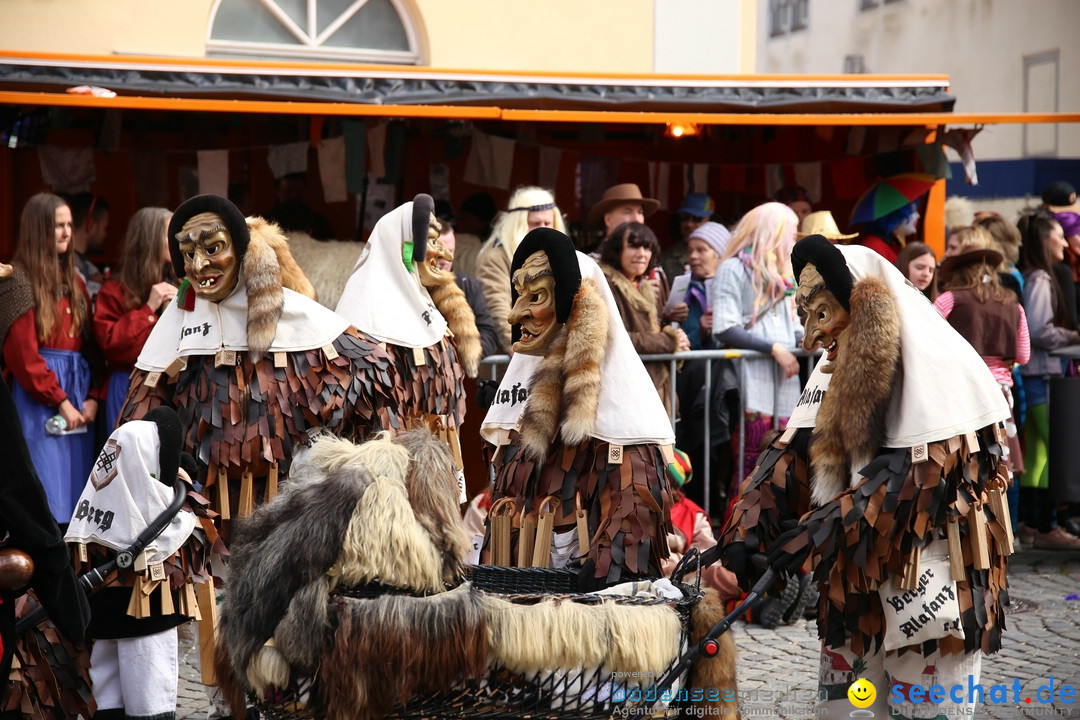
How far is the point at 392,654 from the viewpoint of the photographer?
304cm

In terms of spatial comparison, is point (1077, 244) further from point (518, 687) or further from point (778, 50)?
point (778, 50)

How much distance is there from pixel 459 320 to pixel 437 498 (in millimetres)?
3284

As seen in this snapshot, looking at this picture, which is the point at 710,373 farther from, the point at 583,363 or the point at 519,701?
the point at 519,701

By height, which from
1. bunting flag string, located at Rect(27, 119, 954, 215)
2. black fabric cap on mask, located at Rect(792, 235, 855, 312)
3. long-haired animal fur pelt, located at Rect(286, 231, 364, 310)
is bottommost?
black fabric cap on mask, located at Rect(792, 235, 855, 312)

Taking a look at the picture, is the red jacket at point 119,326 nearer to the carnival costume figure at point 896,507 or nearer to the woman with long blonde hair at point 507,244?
the woman with long blonde hair at point 507,244

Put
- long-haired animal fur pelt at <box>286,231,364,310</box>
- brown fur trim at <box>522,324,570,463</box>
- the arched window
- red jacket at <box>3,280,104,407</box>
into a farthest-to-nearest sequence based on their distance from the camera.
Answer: the arched window < long-haired animal fur pelt at <box>286,231,364,310</box> < red jacket at <box>3,280,104,407</box> < brown fur trim at <box>522,324,570,463</box>

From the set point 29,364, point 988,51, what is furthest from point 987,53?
point 29,364

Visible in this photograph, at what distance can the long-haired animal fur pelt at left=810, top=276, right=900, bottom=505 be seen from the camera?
378cm

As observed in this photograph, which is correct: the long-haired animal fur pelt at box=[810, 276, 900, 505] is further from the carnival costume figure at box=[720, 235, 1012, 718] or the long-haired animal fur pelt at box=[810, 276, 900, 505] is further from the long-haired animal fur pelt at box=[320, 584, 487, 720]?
the long-haired animal fur pelt at box=[320, 584, 487, 720]

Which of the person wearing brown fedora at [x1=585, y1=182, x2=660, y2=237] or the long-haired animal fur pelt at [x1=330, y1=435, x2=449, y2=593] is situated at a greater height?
the person wearing brown fedora at [x1=585, y1=182, x2=660, y2=237]

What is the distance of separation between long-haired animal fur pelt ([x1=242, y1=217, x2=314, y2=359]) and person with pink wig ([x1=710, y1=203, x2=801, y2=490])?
10.4 ft

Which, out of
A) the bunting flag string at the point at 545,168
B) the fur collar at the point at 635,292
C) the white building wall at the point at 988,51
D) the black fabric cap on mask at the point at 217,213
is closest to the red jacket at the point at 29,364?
the black fabric cap on mask at the point at 217,213

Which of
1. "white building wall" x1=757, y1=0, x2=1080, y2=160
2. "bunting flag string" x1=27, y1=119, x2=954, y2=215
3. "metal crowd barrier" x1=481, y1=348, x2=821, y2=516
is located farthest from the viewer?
"white building wall" x1=757, y1=0, x2=1080, y2=160

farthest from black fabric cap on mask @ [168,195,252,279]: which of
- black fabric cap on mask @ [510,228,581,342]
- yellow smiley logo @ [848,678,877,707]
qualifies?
yellow smiley logo @ [848,678,877,707]
